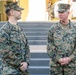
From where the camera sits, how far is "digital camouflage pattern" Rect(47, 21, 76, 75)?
518cm

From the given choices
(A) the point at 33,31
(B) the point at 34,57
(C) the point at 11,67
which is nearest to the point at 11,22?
(C) the point at 11,67

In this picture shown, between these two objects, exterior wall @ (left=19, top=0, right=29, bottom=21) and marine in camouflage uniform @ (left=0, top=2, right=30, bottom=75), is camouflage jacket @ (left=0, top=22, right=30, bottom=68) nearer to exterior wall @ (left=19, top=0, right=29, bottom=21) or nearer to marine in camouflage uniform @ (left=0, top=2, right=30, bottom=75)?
marine in camouflage uniform @ (left=0, top=2, right=30, bottom=75)

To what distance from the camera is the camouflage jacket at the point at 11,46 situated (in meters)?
4.96

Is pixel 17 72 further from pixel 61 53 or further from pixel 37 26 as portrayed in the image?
pixel 37 26

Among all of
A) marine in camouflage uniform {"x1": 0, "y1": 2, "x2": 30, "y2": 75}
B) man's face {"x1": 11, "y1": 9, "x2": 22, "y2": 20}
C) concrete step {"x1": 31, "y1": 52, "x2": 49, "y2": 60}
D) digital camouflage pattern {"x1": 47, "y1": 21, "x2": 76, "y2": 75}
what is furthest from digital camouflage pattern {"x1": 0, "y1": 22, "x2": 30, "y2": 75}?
concrete step {"x1": 31, "y1": 52, "x2": 49, "y2": 60}

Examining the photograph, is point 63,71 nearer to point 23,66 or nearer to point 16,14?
point 23,66

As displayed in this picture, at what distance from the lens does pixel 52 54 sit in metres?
5.27

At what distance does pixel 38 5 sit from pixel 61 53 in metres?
9.22

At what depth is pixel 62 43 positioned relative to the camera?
17.0ft

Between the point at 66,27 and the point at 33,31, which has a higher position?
the point at 66,27

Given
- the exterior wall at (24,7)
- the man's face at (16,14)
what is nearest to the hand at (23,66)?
the man's face at (16,14)

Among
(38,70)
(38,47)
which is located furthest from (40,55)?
(38,47)

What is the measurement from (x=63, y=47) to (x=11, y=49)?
74cm

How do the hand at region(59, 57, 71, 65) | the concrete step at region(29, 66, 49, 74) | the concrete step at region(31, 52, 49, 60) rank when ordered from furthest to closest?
the concrete step at region(31, 52, 49, 60) < the concrete step at region(29, 66, 49, 74) < the hand at region(59, 57, 71, 65)
